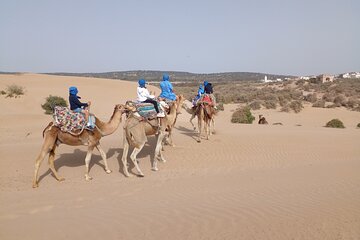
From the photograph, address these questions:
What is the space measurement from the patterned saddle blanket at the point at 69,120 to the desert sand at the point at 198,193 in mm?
1442

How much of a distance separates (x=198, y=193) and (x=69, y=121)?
12.1ft

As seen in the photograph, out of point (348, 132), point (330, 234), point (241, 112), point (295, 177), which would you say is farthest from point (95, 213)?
point (241, 112)

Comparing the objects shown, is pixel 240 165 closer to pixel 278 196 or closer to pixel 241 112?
pixel 278 196

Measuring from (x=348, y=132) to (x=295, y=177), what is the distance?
9900 millimetres

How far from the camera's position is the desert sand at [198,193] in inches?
237

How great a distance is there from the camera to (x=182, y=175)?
10.0 meters

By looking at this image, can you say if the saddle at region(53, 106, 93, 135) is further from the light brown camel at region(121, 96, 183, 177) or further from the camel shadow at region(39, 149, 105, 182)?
the camel shadow at region(39, 149, 105, 182)

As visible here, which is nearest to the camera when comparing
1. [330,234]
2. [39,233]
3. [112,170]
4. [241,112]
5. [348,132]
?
[330,234]

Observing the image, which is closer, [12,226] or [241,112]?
[12,226]

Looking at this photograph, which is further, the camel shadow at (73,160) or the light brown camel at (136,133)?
the camel shadow at (73,160)

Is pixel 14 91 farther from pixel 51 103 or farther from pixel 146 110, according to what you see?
pixel 146 110

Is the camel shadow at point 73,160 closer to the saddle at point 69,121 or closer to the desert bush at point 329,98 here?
the saddle at point 69,121

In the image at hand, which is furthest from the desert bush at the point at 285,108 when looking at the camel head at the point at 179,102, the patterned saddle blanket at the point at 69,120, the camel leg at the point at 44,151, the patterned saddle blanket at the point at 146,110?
the camel leg at the point at 44,151

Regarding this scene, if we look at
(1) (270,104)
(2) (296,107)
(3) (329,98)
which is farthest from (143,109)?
(3) (329,98)
